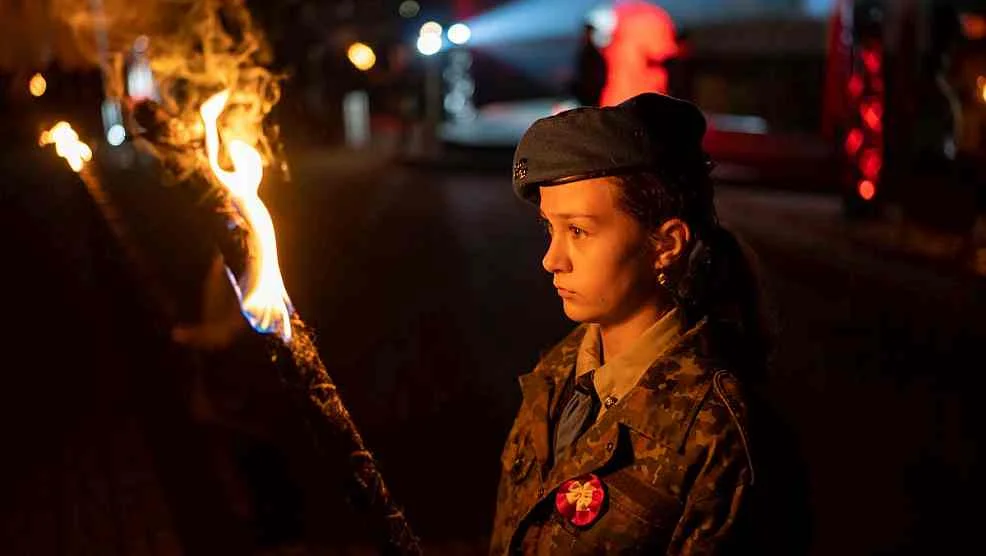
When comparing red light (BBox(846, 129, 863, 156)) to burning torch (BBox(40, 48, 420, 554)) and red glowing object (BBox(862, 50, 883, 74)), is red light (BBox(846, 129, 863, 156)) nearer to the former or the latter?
red glowing object (BBox(862, 50, 883, 74))

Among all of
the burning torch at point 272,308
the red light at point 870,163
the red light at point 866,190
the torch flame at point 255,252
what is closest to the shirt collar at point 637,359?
the burning torch at point 272,308

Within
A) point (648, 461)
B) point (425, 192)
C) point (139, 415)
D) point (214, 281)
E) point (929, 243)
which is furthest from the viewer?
point (425, 192)

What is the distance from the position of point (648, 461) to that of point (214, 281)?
295 centimetres

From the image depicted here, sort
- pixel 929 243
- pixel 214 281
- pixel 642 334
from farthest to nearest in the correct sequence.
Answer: pixel 929 243 → pixel 214 281 → pixel 642 334

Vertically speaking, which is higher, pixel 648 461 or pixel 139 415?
pixel 648 461

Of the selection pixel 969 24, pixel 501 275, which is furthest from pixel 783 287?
pixel 969 24

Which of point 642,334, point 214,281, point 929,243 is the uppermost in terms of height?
point 642,334

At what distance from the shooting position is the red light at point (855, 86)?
12781mm

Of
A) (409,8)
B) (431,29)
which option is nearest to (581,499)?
(431,29)

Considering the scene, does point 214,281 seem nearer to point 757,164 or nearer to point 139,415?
point 139,415

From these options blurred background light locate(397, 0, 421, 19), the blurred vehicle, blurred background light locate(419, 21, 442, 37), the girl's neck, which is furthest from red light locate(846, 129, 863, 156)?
blurred background light locate(397, 0, 421, 19)

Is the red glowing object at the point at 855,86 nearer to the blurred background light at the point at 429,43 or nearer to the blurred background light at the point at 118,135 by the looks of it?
the blurred background light at the point at 118,135

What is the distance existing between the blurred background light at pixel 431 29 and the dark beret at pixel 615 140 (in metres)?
20.2

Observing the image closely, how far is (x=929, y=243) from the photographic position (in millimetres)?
11789
